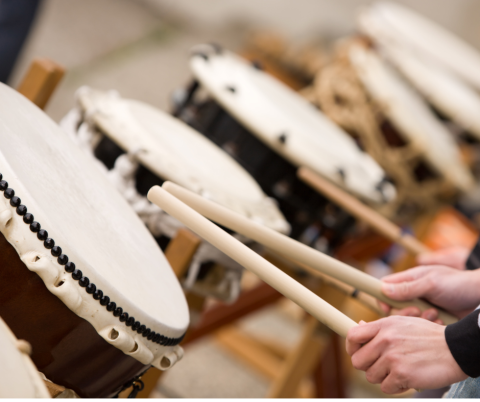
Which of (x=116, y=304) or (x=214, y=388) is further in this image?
(x=214, y=388)

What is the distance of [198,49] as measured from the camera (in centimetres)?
133

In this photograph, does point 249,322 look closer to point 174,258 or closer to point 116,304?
point 174,258

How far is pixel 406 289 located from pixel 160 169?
1.40 ft

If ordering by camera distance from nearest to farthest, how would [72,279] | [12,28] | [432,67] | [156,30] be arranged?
[72,279] < [12,28] < [432,67] < [156,30]

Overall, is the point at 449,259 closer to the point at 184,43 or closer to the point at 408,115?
the point at 408,115

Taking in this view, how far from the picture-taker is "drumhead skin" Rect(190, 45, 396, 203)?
3.93 feet

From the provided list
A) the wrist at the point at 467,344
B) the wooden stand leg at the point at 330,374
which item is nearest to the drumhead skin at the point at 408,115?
the wooden stand leg at the point at 330,374

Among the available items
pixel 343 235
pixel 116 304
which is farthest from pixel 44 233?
pixel 343 235

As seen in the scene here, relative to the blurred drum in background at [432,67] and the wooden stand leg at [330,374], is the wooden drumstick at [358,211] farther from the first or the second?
the blurred drum in background at [432,67]

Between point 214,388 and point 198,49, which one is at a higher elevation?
point 198,49

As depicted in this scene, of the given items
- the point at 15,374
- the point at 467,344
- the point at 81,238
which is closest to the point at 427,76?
the point at 467,344

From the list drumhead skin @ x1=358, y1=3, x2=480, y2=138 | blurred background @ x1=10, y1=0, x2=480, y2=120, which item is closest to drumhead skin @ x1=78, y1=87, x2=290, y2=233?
blurred background @ x1=10, y1=0, x2=480, y2=120

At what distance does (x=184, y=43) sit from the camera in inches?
140

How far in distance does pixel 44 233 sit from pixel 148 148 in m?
0.40
